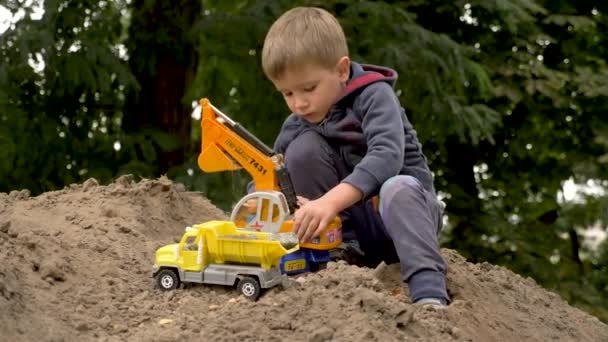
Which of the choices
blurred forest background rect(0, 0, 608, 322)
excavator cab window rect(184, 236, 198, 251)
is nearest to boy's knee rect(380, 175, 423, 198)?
excavator cab window rect(184, 236, 198, 251)

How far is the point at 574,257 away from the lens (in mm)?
9328

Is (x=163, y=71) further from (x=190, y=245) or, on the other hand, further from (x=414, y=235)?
(x=414, y=235)

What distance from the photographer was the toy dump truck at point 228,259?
3.19 meters

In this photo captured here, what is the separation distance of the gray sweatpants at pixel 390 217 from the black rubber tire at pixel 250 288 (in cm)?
59

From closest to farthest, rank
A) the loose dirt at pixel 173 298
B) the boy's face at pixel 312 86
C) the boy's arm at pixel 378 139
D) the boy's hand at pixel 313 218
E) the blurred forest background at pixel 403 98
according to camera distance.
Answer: the loose dirt at pixel 173 298
the boy's hand at pixel 313 218
the boy's arm at pixel 378 139
the boy's face at pixel 312 86
the blurred forest background at pixel 403 98

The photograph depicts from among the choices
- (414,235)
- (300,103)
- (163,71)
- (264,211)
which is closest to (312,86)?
(300,103)

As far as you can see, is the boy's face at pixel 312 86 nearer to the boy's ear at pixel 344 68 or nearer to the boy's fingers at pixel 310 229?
the boy's ear at pixel 344 68

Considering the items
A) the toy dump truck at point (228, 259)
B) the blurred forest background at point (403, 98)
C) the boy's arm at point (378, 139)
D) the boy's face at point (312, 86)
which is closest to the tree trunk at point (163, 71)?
the blurred forest background at point (403, 98)

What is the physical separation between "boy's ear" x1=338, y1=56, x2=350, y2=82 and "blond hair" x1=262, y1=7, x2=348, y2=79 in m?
0.02

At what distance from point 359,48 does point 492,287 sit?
3.33 metres

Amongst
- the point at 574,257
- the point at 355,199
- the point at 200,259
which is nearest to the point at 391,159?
the point at 355,199

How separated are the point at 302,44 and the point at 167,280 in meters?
1.07

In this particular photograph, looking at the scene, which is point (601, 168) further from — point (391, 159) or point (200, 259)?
point (200, 259)

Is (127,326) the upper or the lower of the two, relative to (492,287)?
upper
